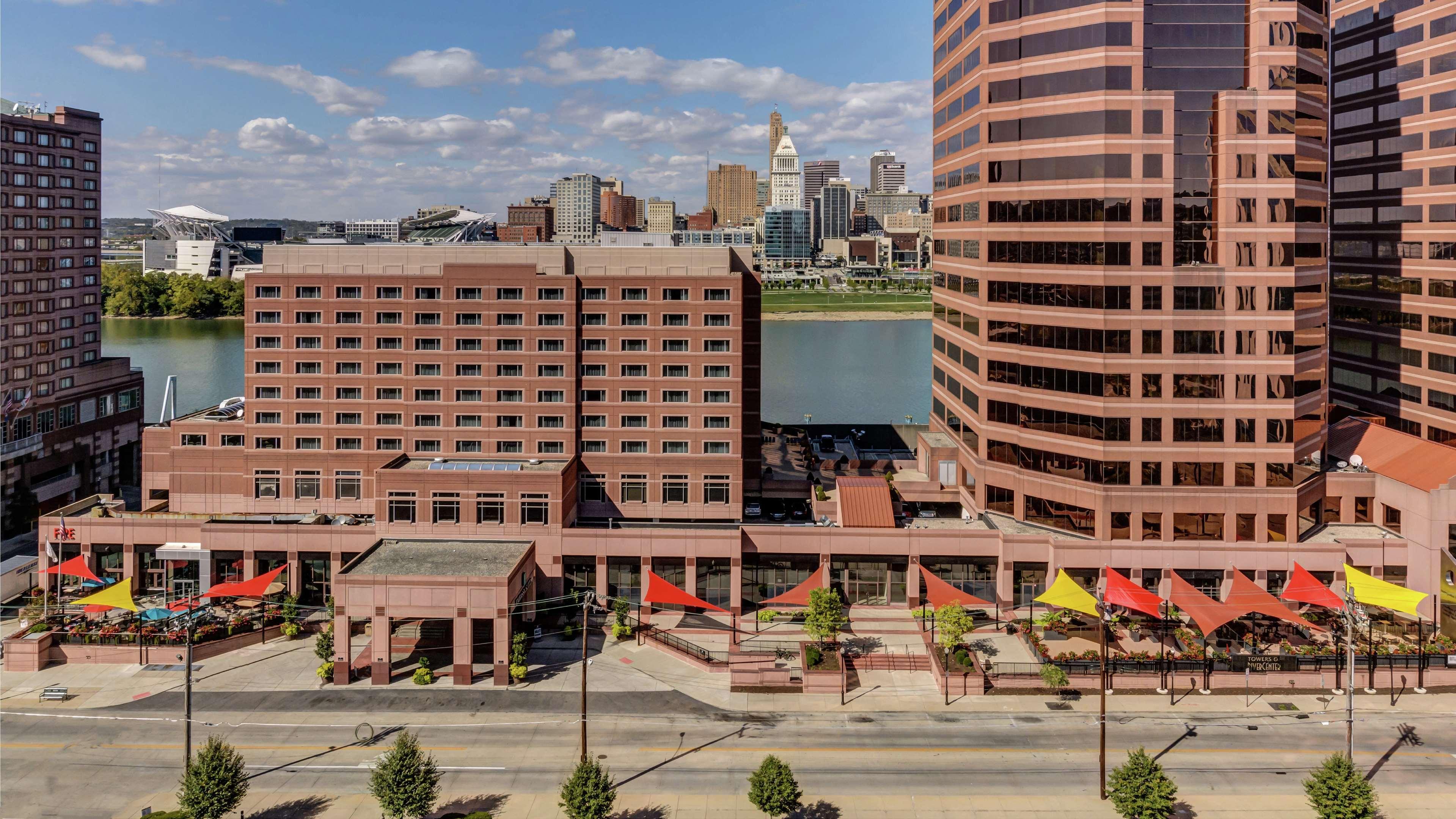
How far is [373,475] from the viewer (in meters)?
67.4

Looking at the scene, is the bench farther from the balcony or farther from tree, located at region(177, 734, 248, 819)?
the balcony

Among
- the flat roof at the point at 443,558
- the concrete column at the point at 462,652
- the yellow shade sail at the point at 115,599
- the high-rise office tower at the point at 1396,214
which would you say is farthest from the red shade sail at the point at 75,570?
the high-rise office tower at the point at 1396,214

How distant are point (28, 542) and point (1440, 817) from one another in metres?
86.9

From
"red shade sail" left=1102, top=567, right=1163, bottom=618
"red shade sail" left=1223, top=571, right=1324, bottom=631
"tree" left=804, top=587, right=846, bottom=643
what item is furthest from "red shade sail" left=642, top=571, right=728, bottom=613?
"red shade sail" left=1223, top=571, right=1324, bottom=631

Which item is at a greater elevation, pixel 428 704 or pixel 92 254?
pixel 92 254

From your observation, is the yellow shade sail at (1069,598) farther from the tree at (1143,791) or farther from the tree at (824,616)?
the tree at (1143,791)

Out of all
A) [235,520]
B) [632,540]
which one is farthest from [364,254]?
[632,540]

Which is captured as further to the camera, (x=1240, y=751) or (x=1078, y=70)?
(x=1078, y=70)

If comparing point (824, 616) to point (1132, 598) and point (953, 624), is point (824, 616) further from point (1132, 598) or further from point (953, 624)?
point (1132, 598)

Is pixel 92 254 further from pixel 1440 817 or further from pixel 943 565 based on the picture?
pixel 1440 817

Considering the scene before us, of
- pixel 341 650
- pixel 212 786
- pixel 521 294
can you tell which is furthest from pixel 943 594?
pixel 212 786

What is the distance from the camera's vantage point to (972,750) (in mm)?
43156

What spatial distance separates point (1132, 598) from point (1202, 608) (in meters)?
3.34

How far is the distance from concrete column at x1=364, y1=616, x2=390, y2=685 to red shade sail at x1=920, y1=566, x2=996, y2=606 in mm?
29271
